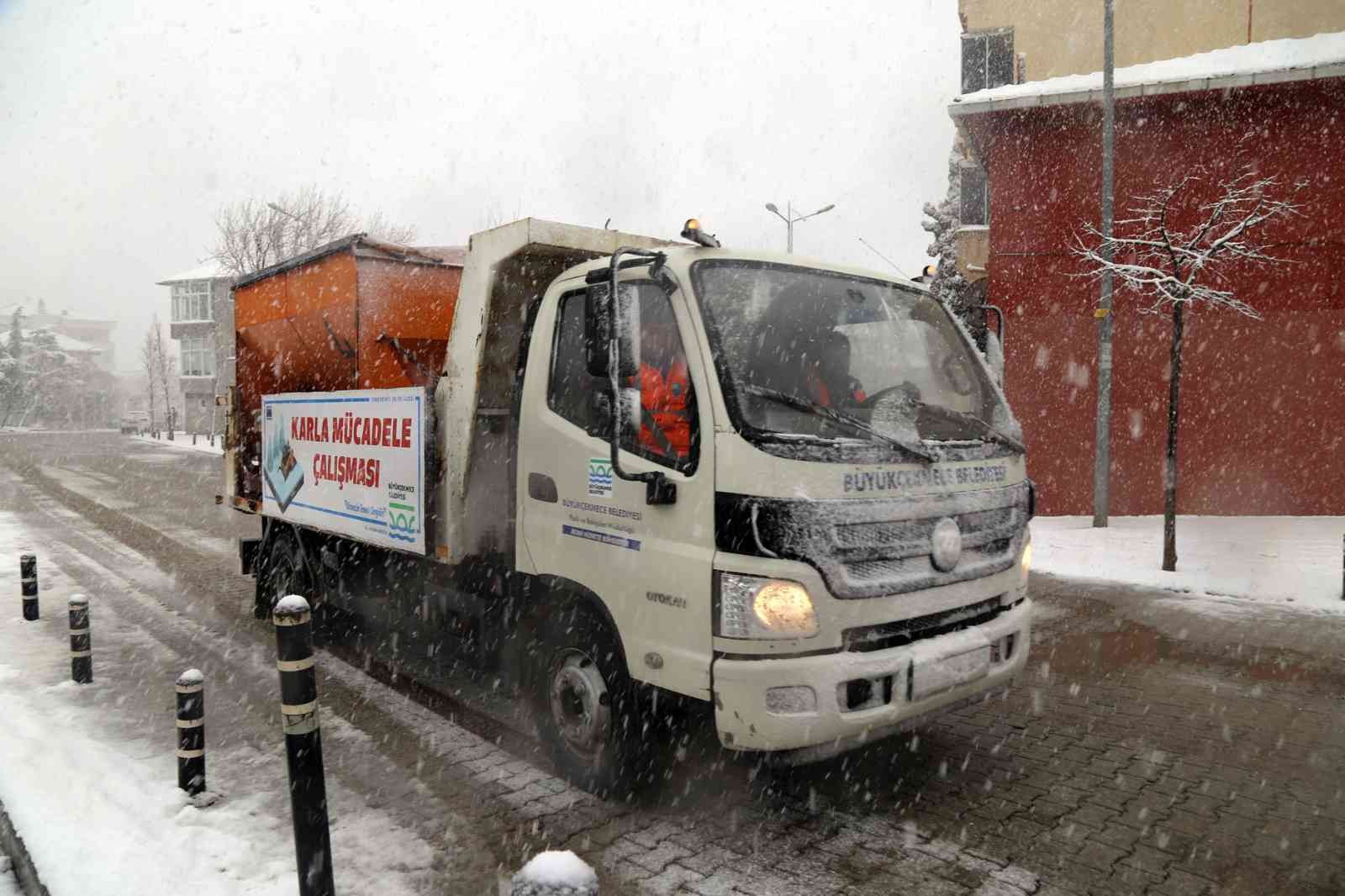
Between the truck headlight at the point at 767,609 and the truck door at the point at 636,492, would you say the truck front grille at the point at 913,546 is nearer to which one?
the truck headlight at the point at 767,609

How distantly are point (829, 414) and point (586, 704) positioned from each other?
1.75 metres

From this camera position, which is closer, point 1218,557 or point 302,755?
point 302,755

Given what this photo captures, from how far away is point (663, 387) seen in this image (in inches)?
158

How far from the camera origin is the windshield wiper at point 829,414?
3.88 meters

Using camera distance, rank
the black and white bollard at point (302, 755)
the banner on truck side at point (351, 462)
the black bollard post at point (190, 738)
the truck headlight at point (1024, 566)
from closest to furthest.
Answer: the black and white bollard at point (302, 755)
the black bollard post at point (190, 738)
the truck headlight at point (1024, 566)
the banner on truck side at point (351, 462)

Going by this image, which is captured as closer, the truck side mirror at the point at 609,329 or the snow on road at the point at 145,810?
the snow on road at the point at 145,810

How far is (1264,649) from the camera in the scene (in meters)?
7.30

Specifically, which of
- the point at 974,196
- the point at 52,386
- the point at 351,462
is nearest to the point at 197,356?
the point at 52,386

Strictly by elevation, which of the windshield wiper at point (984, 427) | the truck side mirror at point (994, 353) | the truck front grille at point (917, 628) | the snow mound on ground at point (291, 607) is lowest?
the truck front grille at point (917, 628)

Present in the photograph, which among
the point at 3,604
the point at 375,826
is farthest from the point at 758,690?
the point at 3,604

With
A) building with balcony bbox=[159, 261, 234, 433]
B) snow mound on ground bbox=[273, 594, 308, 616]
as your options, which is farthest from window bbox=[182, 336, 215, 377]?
snow mound on ground bbox=[273, 594, 308, 616]

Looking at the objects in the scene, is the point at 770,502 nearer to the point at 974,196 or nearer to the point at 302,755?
the point at 302,755

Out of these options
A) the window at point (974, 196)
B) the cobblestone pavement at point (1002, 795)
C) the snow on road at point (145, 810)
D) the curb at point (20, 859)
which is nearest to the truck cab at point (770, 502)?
the cobblestone pavement at point (1002, 795)

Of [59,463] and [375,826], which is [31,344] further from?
[375,826]
